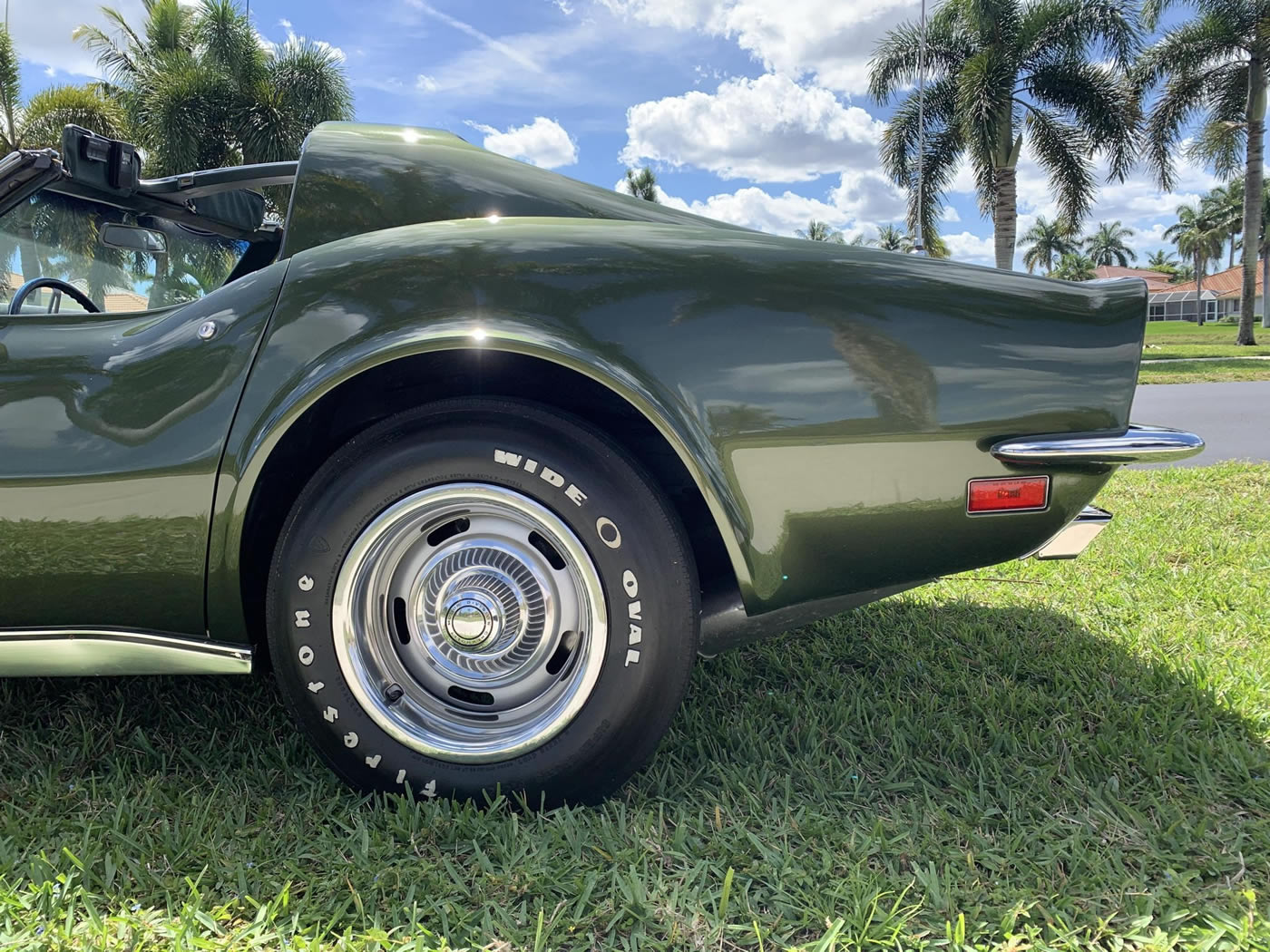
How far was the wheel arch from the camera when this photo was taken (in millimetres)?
1590

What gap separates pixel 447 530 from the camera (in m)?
1.77

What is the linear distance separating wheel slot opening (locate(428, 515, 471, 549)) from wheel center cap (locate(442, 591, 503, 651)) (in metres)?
0.13

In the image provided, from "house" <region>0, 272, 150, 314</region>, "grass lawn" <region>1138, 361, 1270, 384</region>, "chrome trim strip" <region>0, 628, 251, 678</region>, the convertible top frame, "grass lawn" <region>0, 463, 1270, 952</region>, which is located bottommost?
"grass lawn" <region>0, 463, 1270, 952</region>

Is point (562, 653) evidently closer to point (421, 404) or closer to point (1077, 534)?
point (421, 404)

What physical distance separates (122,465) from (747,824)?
55.9 inches

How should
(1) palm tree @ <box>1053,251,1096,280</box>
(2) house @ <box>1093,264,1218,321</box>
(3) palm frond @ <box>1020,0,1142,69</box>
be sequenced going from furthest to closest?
(2) house @ <box>1093,264,1218,321</box> < (1) palm tree @ <box>1053,251,1096,280</box> < (3) palm frond @ <box>1020,0,1142,69</box>

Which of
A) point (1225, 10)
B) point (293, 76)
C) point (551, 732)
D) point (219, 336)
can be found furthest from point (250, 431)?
point (1225, 10)

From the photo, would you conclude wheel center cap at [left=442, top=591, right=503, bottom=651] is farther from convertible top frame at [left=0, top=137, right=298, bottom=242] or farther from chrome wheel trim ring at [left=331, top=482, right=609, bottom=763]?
convertible top frame at [left=0, top=137, right=298, bottom=242]

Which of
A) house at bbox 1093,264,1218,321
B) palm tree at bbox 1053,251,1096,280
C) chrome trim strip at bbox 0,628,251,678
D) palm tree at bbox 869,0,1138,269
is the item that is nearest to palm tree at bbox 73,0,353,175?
palm tree at bbox 869,0,1138,269

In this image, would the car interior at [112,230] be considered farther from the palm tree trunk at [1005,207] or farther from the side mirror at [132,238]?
the palm tree trunk at [1005,207]

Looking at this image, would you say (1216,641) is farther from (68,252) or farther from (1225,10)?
(1225,10)

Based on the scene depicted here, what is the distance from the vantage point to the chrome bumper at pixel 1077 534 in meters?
1.76

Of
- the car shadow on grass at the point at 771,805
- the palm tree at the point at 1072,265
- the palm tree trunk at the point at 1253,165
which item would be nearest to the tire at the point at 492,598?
the car shadow on grass at the point at 771,805

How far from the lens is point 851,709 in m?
2.12
